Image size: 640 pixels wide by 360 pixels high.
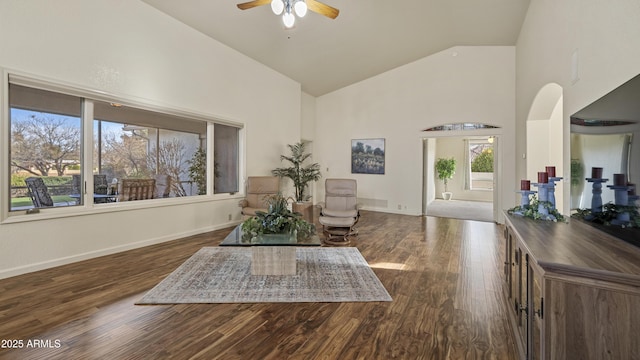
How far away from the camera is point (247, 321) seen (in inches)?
88.5

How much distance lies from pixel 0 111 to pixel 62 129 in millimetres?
608

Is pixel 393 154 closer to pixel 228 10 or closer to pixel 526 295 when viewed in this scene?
pixel 228 10

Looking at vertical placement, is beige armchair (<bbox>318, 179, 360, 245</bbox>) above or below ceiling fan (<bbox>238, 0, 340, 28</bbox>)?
below

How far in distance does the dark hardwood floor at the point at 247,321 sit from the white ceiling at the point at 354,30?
4.08 meters

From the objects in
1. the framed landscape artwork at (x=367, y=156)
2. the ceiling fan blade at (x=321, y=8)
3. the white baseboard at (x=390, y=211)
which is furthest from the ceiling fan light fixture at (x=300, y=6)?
the white baseboard at (x=390, y=211)

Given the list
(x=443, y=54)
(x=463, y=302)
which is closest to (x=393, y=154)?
(x=443, y=54)

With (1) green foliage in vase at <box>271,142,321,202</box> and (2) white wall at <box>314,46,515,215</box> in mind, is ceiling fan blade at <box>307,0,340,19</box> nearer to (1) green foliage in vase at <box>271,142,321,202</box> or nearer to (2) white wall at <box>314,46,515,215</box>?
(1) green foliage in vase at <box>271,142,321,202</box>

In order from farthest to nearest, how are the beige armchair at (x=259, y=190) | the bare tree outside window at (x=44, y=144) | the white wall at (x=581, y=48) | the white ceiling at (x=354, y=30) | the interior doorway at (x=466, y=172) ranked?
the interior doorway at (x=466, y=172), the beige armchair at (x=259, y=190), the white ceiling at (x=354, y=30), the bare tree outside window at (x=44, y=144), the white wall at (x=581, y=48)

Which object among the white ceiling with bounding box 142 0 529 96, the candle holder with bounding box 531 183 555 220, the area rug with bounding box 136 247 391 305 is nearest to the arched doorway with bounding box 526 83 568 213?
the white ceiling with bounding box 142 0 529 96

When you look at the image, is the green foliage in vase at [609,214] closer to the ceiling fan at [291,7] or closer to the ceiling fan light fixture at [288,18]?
the ceiling fan at [291,7]

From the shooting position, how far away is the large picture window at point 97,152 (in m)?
3.27

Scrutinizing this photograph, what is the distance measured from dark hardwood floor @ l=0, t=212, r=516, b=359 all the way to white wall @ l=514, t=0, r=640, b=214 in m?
1.72

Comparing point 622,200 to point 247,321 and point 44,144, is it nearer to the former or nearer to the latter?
point 247,321

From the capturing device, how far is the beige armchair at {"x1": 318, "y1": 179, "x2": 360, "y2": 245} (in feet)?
15.5
